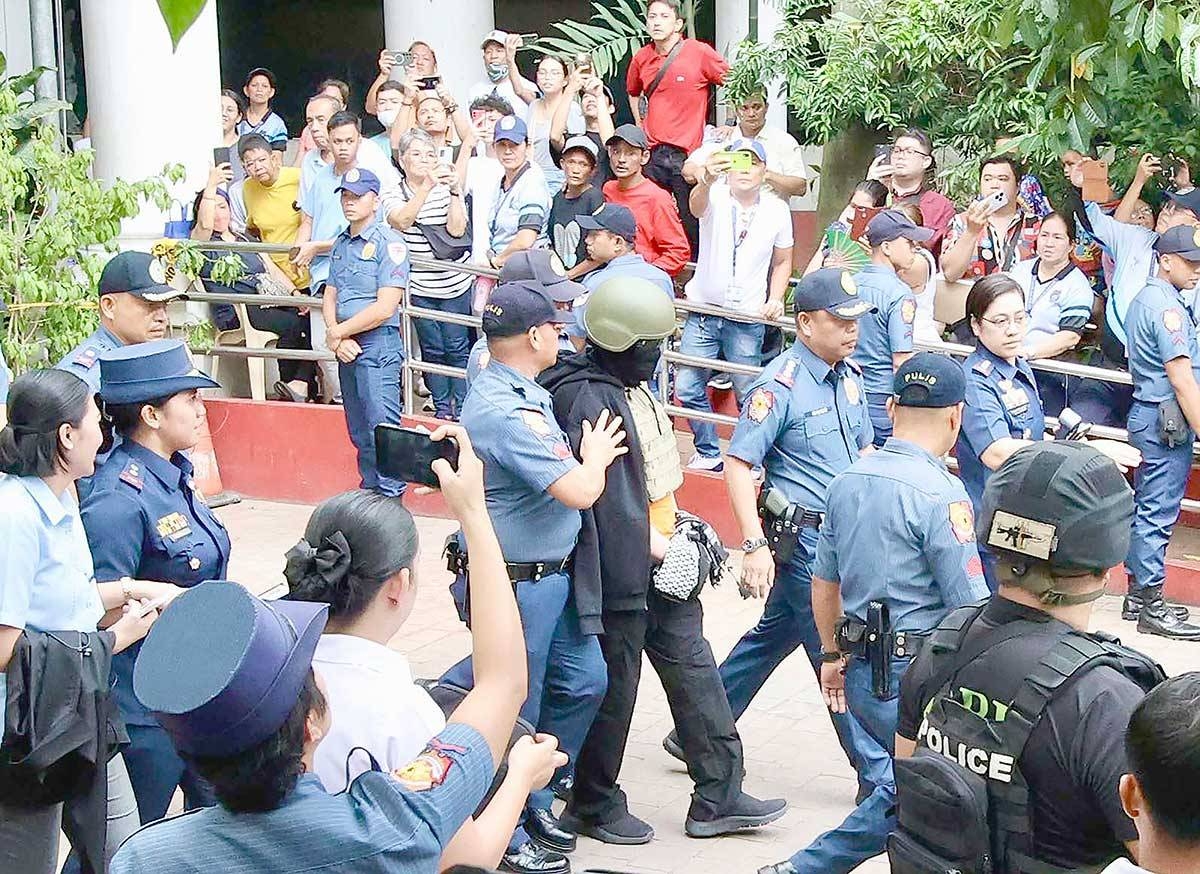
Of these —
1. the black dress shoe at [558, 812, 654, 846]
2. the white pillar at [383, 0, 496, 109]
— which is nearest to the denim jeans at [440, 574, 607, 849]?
the black dress shoe at [558, 812, 654, 846]

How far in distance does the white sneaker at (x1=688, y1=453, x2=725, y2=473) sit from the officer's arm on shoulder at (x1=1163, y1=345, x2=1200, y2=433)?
2.69 metres

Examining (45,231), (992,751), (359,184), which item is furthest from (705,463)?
(992,751)

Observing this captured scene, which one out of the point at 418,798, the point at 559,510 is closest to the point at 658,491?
the point at 559,510

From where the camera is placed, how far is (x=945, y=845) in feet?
10.3

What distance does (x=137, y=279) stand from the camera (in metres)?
6.28

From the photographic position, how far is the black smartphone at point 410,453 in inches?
148

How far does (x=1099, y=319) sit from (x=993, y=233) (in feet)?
2.63

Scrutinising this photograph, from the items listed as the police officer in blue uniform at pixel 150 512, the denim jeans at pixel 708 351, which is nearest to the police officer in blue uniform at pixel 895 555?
the police officer in blue uniform at pixel 150 512

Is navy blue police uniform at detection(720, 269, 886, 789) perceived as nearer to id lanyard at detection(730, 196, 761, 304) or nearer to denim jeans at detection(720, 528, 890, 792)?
denim jeans at detection(720, 528, 890, 792)

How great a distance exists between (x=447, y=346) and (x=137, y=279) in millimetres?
4091

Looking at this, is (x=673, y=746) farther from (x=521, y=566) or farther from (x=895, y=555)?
(x=895, y=555)

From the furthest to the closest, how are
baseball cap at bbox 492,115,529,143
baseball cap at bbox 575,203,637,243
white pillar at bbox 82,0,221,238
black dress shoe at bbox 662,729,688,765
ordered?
white pillar at bbox 82,0,221,238 < baseball cap at bbox 492,115,529,143 < baseball cap at bbox 575,203,637,243 < black dress shoe at bbox 662,729,688,765

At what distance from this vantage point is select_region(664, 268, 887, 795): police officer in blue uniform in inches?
229

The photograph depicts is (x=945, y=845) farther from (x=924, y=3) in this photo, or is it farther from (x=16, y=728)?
(x=924, y=3)
